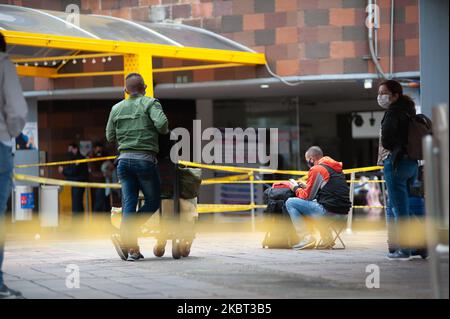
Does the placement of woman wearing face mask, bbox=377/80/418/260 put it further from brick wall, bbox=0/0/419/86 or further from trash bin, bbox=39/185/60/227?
brick wall, bbox=0/0/419/86

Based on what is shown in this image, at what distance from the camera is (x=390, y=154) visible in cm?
976

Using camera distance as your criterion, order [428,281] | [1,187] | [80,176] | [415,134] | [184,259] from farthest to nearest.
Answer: [80,176], [184,259], [415,134], [428,281], [1,187]

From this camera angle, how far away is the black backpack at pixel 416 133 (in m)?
9.45

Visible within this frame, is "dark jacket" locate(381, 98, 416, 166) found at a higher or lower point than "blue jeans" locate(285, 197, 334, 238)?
higher

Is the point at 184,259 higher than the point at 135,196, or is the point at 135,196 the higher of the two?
the point at 135,196

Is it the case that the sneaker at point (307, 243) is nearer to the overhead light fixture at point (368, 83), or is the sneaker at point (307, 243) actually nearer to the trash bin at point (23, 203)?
the trash bin at point (23, 203)

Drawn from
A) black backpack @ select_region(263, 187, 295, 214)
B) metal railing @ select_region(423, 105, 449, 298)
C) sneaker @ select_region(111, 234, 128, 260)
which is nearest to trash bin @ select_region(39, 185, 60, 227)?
black backpack @ select_region(263, 187, 295, 214)

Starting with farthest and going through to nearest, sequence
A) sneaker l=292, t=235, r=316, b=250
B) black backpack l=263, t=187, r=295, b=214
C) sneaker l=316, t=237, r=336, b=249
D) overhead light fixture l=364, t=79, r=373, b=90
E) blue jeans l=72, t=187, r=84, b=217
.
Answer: blue jeans l=72, t=187, r=84, b=217 → overhead light fixture l=364, t=79, r=373, b=90 → black backpack l=263, t=187, r=295, b=214 → sneaker l=316, t=237, r=336, b=249 → sneaker l=292, t=235, r=316, b=250

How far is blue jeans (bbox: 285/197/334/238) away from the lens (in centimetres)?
1173

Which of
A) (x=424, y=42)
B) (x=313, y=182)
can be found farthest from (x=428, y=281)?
(x=313, y=182)

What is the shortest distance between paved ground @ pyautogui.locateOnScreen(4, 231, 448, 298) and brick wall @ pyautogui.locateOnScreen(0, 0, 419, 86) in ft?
21.8

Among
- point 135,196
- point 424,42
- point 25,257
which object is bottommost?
point 25,257
